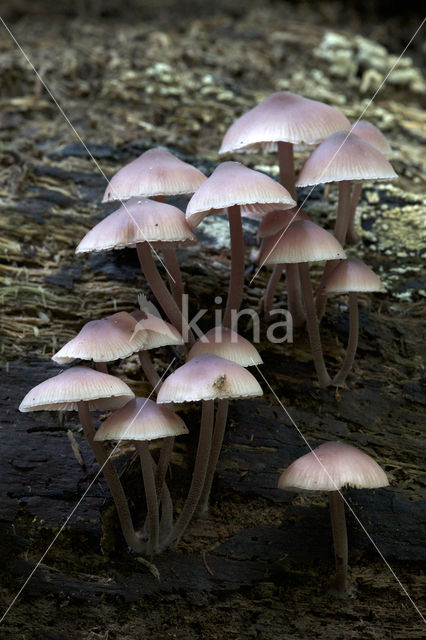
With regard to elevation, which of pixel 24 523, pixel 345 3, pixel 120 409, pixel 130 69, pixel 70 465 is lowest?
pixel 24 523

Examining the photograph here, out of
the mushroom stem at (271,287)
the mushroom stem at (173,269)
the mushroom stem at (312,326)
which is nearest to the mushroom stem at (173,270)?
the mushroom stem at (173,269)

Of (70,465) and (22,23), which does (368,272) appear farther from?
(22,23)

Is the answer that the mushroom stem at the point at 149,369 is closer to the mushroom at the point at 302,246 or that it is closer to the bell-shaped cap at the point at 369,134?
the mushroom at the point at 302,246

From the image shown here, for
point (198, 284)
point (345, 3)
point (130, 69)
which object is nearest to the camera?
point (198, 284)

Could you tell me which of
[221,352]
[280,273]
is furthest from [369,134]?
[221,352]

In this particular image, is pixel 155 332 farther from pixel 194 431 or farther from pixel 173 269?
pixel 194 431

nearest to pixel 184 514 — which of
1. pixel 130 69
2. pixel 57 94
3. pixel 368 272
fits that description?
pixel 368 272
